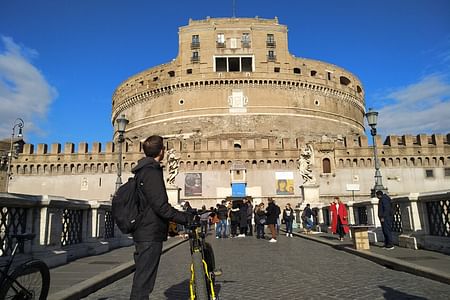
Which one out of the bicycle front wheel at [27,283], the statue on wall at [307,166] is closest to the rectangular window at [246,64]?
the statue on wall at [307,166]

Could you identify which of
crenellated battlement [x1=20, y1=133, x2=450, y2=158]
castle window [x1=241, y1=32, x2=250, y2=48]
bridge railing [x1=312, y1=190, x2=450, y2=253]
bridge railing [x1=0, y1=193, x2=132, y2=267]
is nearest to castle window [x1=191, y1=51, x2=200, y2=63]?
castle window [x1=241, y1=32, x2=250, y2=48]

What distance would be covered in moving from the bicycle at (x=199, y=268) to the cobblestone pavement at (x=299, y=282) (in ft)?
3.34

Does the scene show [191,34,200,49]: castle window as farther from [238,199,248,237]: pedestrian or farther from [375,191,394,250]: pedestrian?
[375,191,394,250]: pedestrian

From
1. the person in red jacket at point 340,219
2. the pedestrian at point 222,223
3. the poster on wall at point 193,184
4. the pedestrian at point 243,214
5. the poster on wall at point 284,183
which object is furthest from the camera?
the poster on wall at point 193,184

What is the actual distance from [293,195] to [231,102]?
47.7ft

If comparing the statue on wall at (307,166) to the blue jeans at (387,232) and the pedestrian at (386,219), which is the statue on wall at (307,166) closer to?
the pedestrian at (386,219)

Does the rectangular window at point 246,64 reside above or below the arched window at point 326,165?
above

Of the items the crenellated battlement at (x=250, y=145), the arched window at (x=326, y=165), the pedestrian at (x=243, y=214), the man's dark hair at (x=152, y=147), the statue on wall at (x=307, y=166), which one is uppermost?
the crenellated battlement at (x=250, y=145)

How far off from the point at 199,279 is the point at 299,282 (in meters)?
2.47

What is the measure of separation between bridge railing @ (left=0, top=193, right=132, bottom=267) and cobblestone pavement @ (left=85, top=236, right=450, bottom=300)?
58.7 inches

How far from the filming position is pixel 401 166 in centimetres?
3316

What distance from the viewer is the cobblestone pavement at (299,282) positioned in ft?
13.7

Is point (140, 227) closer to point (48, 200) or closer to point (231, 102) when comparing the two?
point (48, 200)

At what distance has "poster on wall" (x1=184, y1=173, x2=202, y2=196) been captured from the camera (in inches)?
1254
